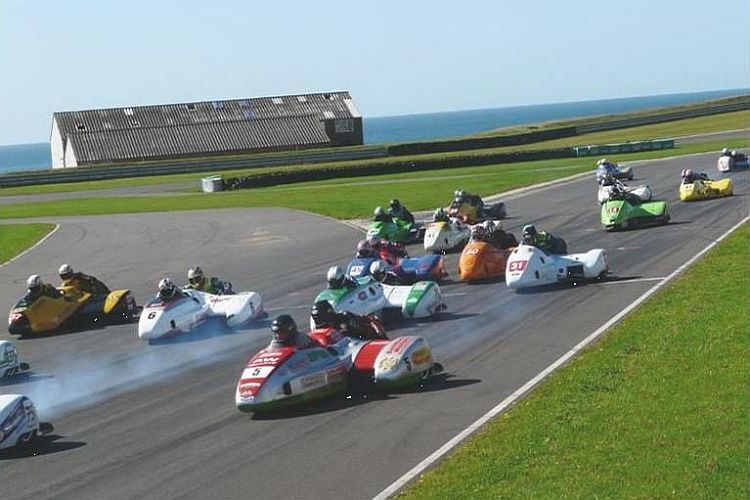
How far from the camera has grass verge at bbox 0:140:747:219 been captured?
57147 millimetres

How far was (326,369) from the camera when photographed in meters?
18.1

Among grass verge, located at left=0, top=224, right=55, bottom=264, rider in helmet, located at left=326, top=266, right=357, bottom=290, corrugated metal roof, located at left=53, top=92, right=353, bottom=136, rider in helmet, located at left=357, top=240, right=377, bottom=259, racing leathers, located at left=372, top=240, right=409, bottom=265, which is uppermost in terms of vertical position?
corrugated metal roof, located at left=53, top=92, right=353, bottom=136

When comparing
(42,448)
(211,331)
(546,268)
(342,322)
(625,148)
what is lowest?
(625,148)

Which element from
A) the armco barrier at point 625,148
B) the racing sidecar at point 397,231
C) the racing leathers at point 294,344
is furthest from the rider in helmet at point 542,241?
the armco barrier at point 625,148

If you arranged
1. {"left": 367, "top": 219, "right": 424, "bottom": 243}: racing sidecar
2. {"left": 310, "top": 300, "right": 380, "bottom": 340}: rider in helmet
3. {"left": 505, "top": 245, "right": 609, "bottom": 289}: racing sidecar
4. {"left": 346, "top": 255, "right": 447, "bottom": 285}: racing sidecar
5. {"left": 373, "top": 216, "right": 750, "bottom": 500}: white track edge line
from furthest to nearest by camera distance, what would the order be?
{"left": 367, "top": 219, "right": 424, "bottom": 243}: racing sidecar
{"left": 346, "top": 255, "right": 447, "bottom": 285}: racing sidecar
{"left": 505, "top": 245, "right": 609, "bottom": 289}: racing sidecar
{"left": 310, "top": 300, "right": 380, "bottom": 340}: rider in helmet
{"left": 373, "top": 216, "right": 750, "bottom": 500}: white track edge line

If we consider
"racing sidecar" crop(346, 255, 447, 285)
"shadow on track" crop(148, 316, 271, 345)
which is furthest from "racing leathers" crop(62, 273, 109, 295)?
"racing sidecar" crop(346, 255, 447, 285)

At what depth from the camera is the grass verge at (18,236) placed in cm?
4757

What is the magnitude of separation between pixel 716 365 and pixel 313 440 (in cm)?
578

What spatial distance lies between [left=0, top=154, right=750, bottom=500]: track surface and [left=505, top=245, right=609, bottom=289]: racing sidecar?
457mm

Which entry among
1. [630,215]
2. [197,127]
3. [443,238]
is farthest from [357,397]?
[197,127]

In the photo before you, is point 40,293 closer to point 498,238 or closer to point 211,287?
point 211,287

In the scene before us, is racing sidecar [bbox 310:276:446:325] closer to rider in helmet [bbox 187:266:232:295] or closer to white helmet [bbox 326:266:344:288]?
white helmet [bbox 326:266:344:288]

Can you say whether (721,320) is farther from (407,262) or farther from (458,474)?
(407,262)

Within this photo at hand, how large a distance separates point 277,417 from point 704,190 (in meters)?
29.8
